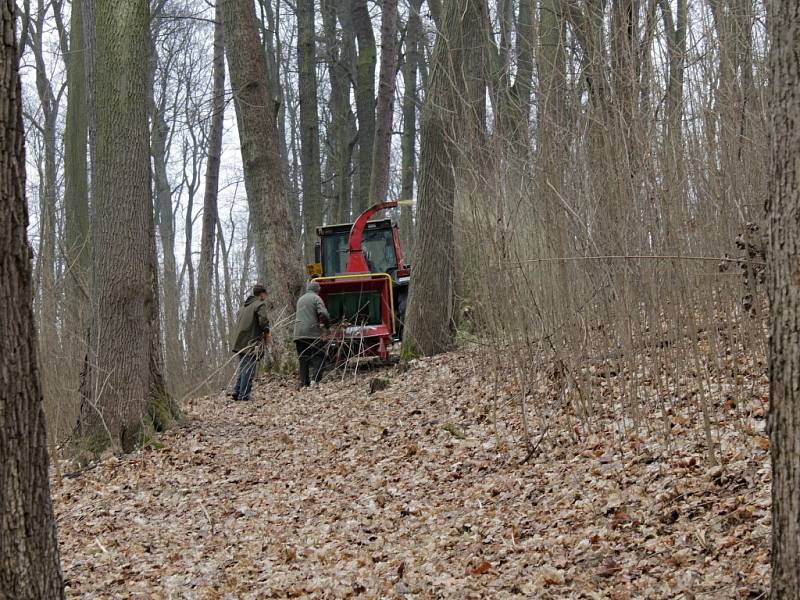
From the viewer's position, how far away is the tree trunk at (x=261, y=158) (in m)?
12.6

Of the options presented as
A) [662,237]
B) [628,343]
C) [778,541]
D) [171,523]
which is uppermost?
[662,237]

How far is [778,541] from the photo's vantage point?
2613 millimetres

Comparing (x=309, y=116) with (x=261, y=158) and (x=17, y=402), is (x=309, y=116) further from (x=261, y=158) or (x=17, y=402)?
(x=17, y=402)

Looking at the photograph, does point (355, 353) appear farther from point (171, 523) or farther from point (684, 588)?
point (684, 588)

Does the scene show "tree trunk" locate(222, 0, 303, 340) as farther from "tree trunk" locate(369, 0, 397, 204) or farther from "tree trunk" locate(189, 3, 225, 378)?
"tree trunk" locate(369, 0, 397, 204)

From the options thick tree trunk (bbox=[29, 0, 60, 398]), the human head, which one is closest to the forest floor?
thick tree trunk (bbox=[29, 0, 60, 398])

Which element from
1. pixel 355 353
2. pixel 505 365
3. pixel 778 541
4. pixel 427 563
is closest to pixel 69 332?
pixel 355 353

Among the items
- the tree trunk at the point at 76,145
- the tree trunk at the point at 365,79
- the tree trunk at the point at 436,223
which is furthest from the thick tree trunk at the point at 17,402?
the tree trunk at the point at 365,79

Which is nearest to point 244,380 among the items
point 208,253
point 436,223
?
point 436,223

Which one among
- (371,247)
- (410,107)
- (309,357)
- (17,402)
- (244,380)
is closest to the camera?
(17,402)

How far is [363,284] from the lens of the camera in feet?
40.1

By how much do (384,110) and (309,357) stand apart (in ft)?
18.3

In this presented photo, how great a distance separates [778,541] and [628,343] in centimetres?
264

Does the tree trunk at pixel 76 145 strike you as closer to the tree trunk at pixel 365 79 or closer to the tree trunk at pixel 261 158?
the tree trunk at pixel 261 158
